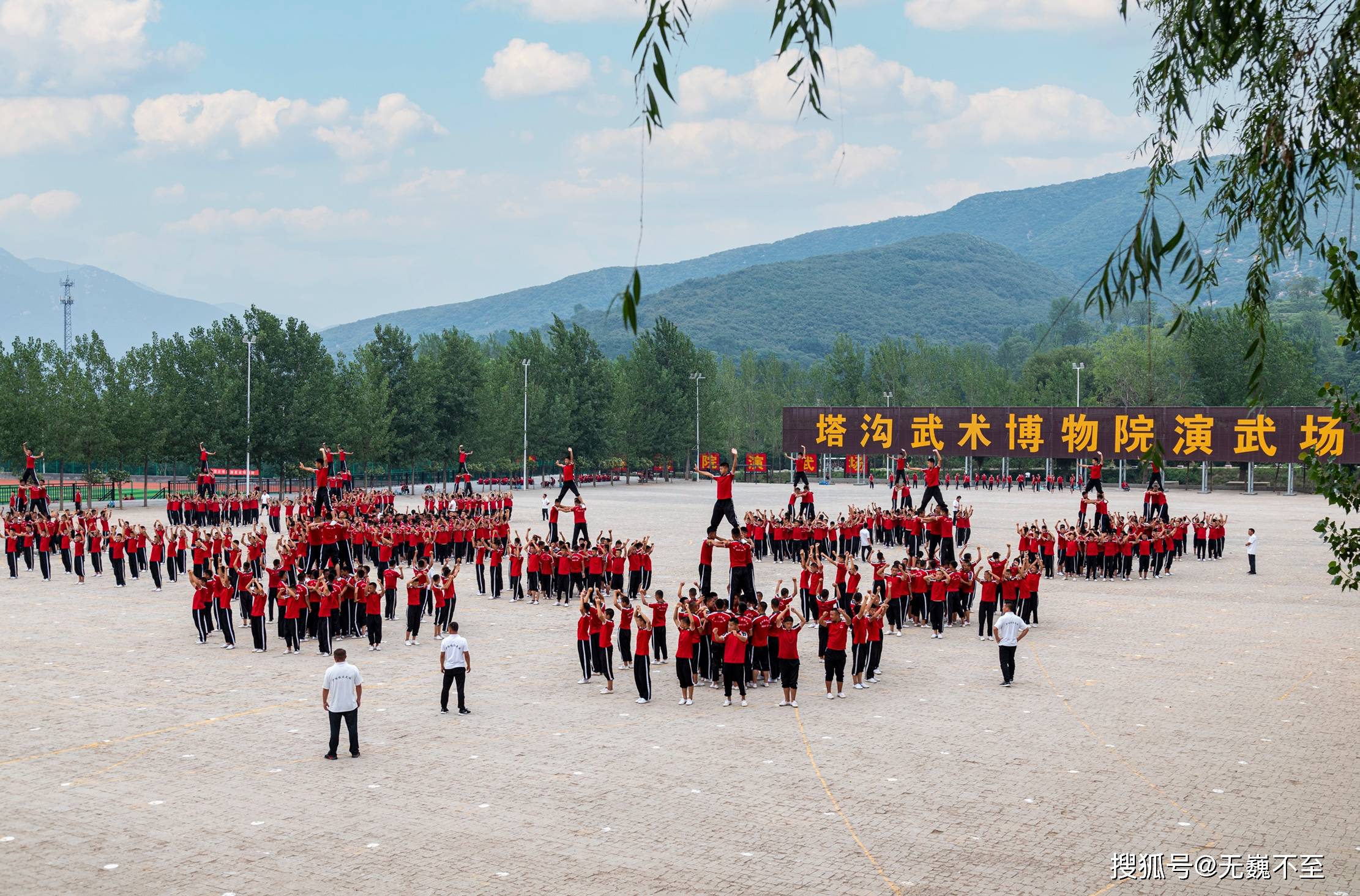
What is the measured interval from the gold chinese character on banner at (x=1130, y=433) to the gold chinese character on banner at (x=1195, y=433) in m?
1.61

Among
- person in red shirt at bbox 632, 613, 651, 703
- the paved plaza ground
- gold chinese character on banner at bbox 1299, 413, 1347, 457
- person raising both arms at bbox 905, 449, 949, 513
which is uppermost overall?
gold chinese character on banner at bbox 1299, 413, 1347, 457

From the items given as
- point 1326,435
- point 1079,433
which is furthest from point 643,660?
point 1079,433

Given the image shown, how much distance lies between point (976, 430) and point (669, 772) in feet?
180

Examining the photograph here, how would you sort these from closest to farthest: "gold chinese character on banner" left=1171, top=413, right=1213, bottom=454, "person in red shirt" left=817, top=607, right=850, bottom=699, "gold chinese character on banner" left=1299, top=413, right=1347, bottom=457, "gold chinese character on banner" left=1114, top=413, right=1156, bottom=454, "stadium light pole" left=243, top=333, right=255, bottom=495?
1. "person in red shirt" left=817, top=607, right=850, bottom=699
2. "stadium light pole" left=243, top=333, right=255, bottom=495
3. "gold chinese character on banner" left=1299, top=413, right=1347, bottom=457
4. "gold chinese character on banner" left=1171, top=413, right=1213, bottom=454
5. "gold chinese character on banner" left=1114, top=413, right=1156, bottom=454

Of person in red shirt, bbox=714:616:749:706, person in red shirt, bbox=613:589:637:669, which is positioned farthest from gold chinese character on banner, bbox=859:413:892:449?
person in red shirt, bbox=714:616:749:706

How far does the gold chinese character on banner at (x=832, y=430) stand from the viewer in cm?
6694

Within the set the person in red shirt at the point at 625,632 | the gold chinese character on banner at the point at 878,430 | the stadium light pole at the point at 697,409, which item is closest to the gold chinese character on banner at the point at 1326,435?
the gold chinese character on banner at the point at 878,430

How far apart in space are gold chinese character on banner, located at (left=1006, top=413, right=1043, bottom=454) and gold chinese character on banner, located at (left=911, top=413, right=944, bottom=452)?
12.8 ft

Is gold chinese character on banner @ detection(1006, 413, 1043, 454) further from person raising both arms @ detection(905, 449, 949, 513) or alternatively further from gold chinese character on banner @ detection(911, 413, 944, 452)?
person raising both arms @ detection(905, 449, 949, 513)

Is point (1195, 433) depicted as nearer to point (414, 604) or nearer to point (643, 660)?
point (414, 604)

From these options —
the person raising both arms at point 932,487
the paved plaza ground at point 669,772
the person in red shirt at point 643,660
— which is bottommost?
the paved plaza ground at point 669,772

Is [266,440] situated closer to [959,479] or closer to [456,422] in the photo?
[456,422]

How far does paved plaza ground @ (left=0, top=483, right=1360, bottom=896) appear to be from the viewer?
9641mm

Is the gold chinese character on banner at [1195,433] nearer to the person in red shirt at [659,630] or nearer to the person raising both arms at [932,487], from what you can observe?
the person raising both arms at [932,487]
